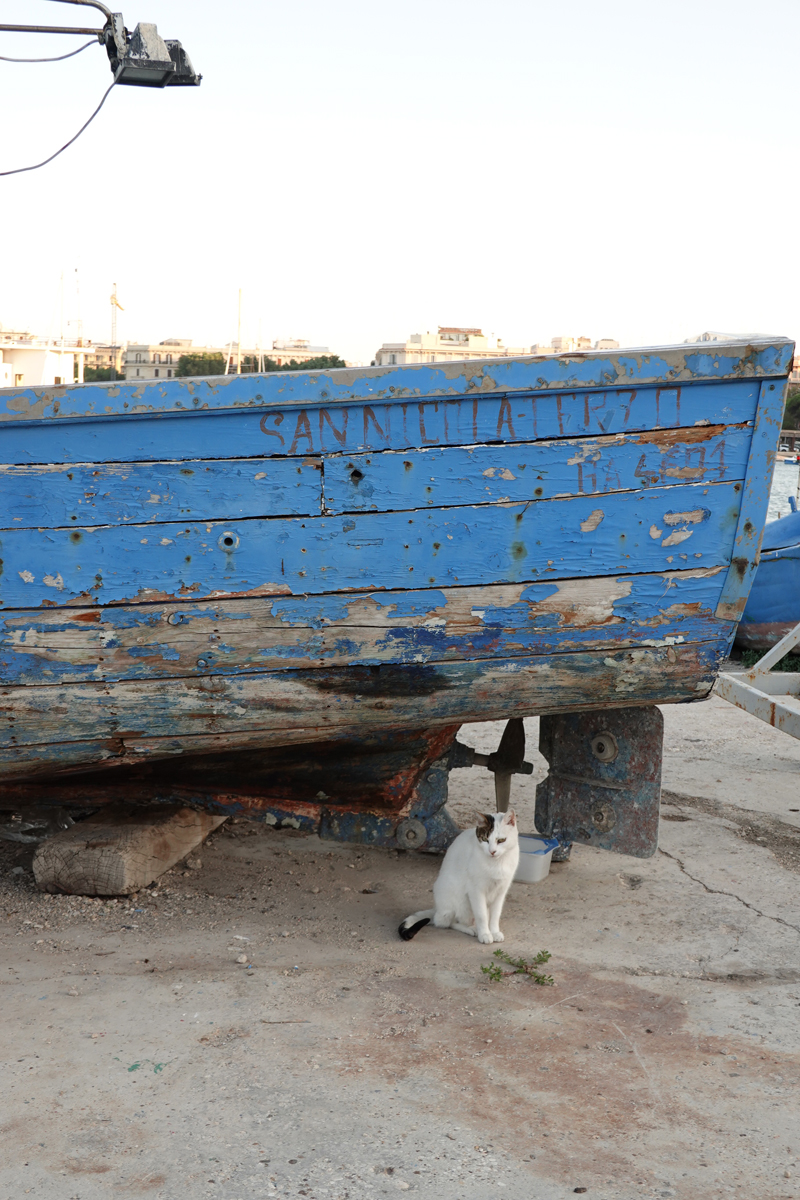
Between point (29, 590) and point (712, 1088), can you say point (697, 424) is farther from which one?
point (29, 590)

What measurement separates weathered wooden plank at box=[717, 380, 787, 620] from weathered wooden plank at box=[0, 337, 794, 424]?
0.77ft

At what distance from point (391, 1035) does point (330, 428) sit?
5.64ft

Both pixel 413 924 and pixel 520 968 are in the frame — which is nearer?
pixel 520 968

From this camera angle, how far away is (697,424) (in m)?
3.03

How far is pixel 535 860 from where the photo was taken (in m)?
3.93

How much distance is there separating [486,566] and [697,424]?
76 centimetres

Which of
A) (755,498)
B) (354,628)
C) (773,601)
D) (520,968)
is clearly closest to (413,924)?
(520,968)

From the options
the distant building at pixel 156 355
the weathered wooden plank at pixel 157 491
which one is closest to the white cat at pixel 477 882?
the weathered wooden plank at pixel 157 491

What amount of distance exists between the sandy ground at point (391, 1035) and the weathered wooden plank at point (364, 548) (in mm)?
1197

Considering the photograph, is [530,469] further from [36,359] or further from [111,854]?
[36,359]

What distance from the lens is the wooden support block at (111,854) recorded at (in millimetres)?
3631

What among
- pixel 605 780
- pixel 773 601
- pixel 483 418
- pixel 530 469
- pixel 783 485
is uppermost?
pixel 483 418

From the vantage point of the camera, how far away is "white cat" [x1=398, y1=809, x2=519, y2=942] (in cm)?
333

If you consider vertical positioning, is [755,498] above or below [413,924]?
above
